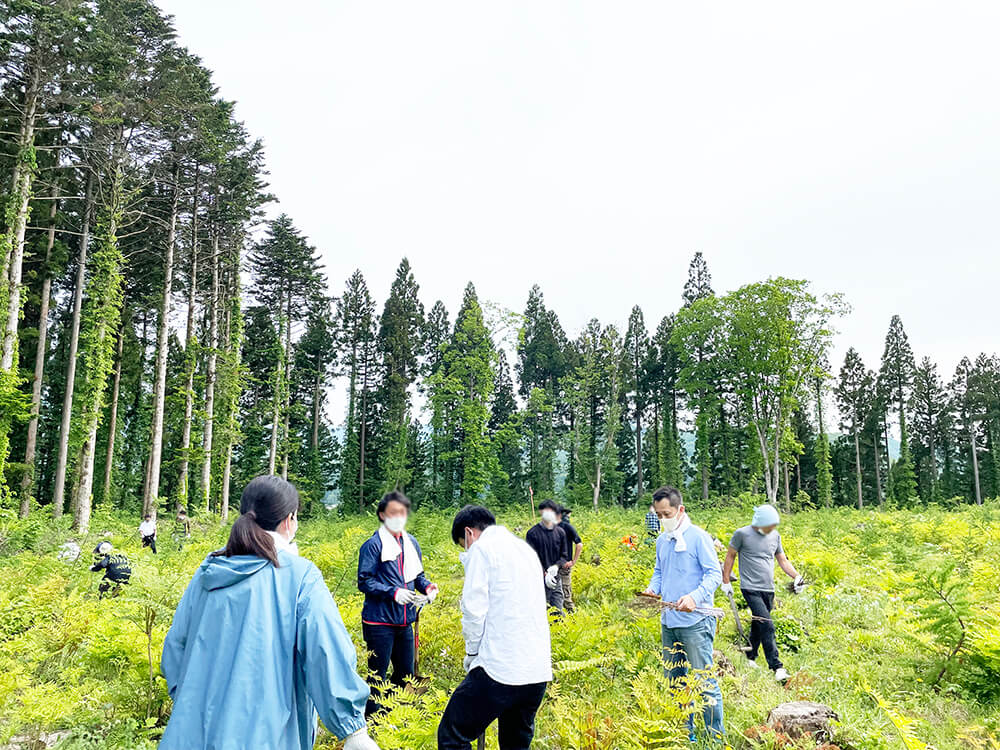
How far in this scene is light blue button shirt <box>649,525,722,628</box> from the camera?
4793 mm

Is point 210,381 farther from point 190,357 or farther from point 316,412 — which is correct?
point 316,412

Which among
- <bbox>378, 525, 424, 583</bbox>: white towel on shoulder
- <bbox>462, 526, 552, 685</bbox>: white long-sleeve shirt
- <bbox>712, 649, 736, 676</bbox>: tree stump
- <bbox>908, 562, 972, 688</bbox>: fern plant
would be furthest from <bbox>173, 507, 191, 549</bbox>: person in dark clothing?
<bbox>908, 562, 972, 688</bbox>: fern plant

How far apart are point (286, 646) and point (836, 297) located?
1523 inches

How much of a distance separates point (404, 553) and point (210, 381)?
21.9 meters

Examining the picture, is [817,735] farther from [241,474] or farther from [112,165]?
[241,474]

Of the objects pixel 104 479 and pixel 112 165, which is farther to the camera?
pixel 104 479

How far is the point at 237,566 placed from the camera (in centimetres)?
233

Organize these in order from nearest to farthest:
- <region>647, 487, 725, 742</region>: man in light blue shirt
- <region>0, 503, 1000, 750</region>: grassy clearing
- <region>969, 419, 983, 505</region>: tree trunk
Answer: <region>0, 503, 1000, 750</region>: grassy clearing, <region>647, 487, 725, 742</region>: man in light blue shirt, <region>969, 419, 983, 505</region>: tree trunk

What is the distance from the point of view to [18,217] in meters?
17.0

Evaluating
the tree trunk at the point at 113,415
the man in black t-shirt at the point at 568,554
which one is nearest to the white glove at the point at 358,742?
the man in black t-shirt at the point at 568,554

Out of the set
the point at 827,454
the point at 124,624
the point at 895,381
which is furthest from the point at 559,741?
the point at 895,381

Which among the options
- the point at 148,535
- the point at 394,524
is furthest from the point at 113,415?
the point at 394,524

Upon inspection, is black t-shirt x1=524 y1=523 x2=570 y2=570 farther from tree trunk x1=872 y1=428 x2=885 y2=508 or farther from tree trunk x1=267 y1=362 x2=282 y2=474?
tree trunk x1=872 y1=428 x2=885 y2=508

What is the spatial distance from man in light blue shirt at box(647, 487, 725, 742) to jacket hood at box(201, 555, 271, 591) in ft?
11.3
